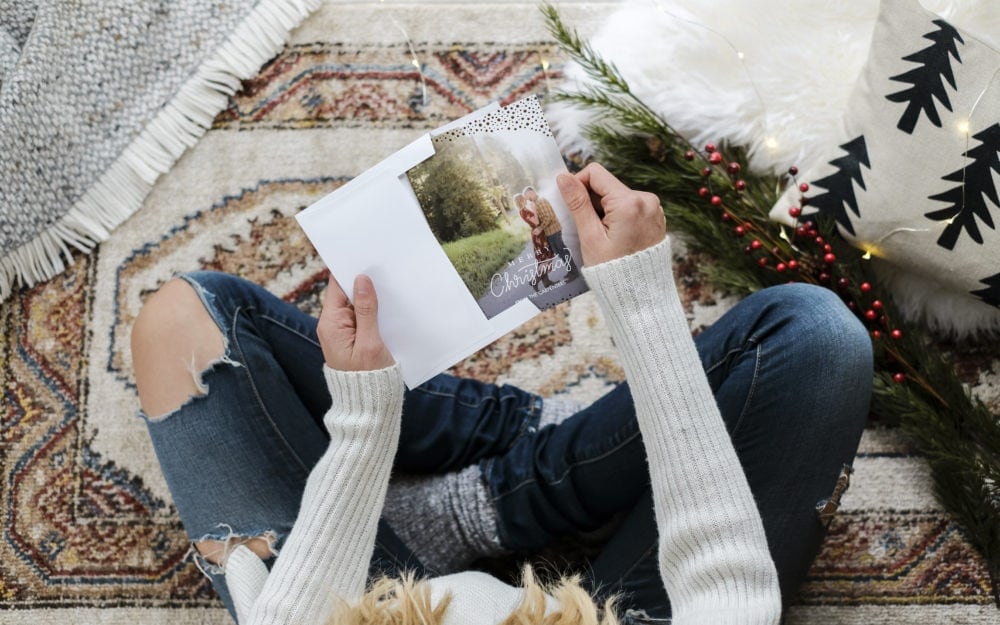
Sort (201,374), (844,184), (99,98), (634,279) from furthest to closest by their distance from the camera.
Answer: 1. (99,98)
2. (844,184)
3. (201,374)
4. (634,279)

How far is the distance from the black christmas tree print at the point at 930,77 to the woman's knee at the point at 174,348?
31.0 inches

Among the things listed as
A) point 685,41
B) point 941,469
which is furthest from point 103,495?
point 941,469

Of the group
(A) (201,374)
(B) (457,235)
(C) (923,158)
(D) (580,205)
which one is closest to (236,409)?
(A) (201,374)

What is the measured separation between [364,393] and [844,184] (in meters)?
0.60

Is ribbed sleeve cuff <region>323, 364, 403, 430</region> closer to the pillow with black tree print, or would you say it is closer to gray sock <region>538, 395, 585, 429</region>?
gray sock <region>538, 395, 585, 429</region>

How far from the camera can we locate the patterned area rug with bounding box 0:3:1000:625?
956 millimetres

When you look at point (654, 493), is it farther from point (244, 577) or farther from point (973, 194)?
point (973, 194)

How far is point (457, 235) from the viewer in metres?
0.73

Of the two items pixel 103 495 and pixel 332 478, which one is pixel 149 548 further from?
pixel 332 478

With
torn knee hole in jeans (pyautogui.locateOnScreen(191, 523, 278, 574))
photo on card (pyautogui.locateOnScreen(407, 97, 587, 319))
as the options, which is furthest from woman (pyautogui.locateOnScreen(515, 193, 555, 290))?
torn knee hole in jeans (pyautogui.locateOnScreen(191, 523, 278, 574))

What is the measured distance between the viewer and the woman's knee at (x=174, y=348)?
2.63 feet

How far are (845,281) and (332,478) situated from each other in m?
0.62

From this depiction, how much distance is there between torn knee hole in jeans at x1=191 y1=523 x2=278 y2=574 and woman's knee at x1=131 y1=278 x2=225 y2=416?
140 millimetres

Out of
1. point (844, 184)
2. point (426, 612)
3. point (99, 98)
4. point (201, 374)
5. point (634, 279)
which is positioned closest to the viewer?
point (426, 612)
